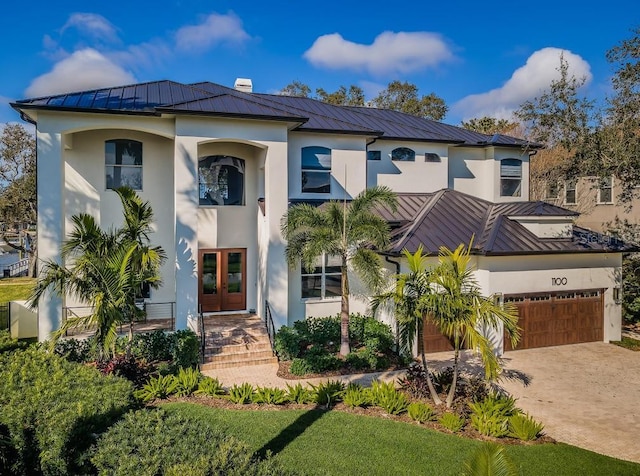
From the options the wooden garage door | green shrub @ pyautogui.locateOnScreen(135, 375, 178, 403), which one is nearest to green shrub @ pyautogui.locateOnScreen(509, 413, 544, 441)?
the wooden garage door

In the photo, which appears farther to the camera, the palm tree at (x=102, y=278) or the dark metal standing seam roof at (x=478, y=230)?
the dark metal standing seam roof at (x=478, y=230)

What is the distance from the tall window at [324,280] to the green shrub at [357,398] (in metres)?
6.15

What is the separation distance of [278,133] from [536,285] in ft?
33.6

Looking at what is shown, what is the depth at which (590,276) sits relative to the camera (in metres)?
15.0

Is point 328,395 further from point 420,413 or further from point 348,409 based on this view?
point 420,413

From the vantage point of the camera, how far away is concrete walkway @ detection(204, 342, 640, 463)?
8.73 m

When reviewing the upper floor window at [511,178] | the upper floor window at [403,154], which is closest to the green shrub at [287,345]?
the upper floor window at [403,154]

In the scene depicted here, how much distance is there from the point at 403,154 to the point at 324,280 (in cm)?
706

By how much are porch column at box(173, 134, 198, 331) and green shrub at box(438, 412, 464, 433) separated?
8349 millimetres

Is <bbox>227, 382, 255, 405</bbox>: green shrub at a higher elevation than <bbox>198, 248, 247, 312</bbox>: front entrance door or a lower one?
lower

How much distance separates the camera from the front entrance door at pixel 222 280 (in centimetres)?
1628

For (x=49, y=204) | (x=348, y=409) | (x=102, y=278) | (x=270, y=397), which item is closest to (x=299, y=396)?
(x=270, y=397)

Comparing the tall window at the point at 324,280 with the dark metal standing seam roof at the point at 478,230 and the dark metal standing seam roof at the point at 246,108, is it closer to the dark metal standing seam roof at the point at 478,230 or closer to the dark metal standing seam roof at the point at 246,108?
the dark metal standing seam roof at the point at 478,230

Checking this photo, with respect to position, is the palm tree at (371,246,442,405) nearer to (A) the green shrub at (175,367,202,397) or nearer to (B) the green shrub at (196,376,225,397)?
(B) the green shrub at (196,376,225,397)
